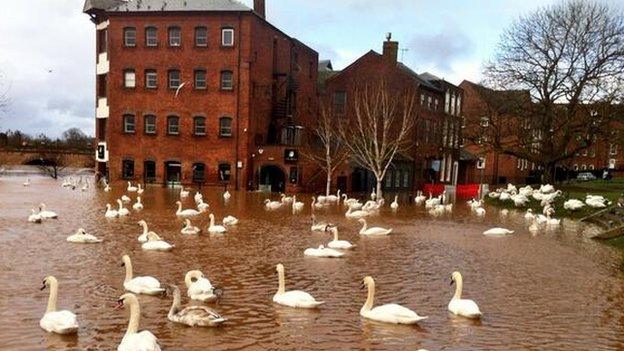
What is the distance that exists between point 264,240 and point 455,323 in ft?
36.3

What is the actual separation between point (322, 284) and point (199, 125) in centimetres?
3810

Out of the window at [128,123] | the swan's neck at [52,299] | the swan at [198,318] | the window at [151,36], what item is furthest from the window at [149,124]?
the swan at [198,318]

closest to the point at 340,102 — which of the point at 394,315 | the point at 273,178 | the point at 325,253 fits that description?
the point at 273,178

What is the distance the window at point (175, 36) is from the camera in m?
50.6

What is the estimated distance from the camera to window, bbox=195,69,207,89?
50688 mm

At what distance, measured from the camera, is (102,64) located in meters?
54.8

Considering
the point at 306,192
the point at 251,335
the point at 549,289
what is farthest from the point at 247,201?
the point at 251,335

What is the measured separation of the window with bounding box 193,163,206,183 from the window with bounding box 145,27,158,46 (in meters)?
10.9

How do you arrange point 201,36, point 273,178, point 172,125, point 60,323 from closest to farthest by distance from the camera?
1. point 60,323
2. point 201,36
3. point 172,125
4. point 273,178

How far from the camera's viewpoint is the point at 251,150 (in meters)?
50.5

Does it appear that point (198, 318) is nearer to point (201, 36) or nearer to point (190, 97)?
point (190, 97)

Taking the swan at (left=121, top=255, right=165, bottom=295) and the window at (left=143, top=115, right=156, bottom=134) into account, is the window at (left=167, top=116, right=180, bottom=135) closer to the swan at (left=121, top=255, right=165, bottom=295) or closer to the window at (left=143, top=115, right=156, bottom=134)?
the window at (left=143, top=115, right=156, bottom=134)

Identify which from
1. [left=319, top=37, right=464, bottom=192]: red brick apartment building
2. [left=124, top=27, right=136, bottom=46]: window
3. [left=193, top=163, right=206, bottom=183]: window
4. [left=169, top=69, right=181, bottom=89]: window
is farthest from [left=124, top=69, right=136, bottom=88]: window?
[left=319, top=37, right=464, bottom=192]: red brick apartment building

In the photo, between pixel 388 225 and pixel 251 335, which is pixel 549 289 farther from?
pixel 388 225
